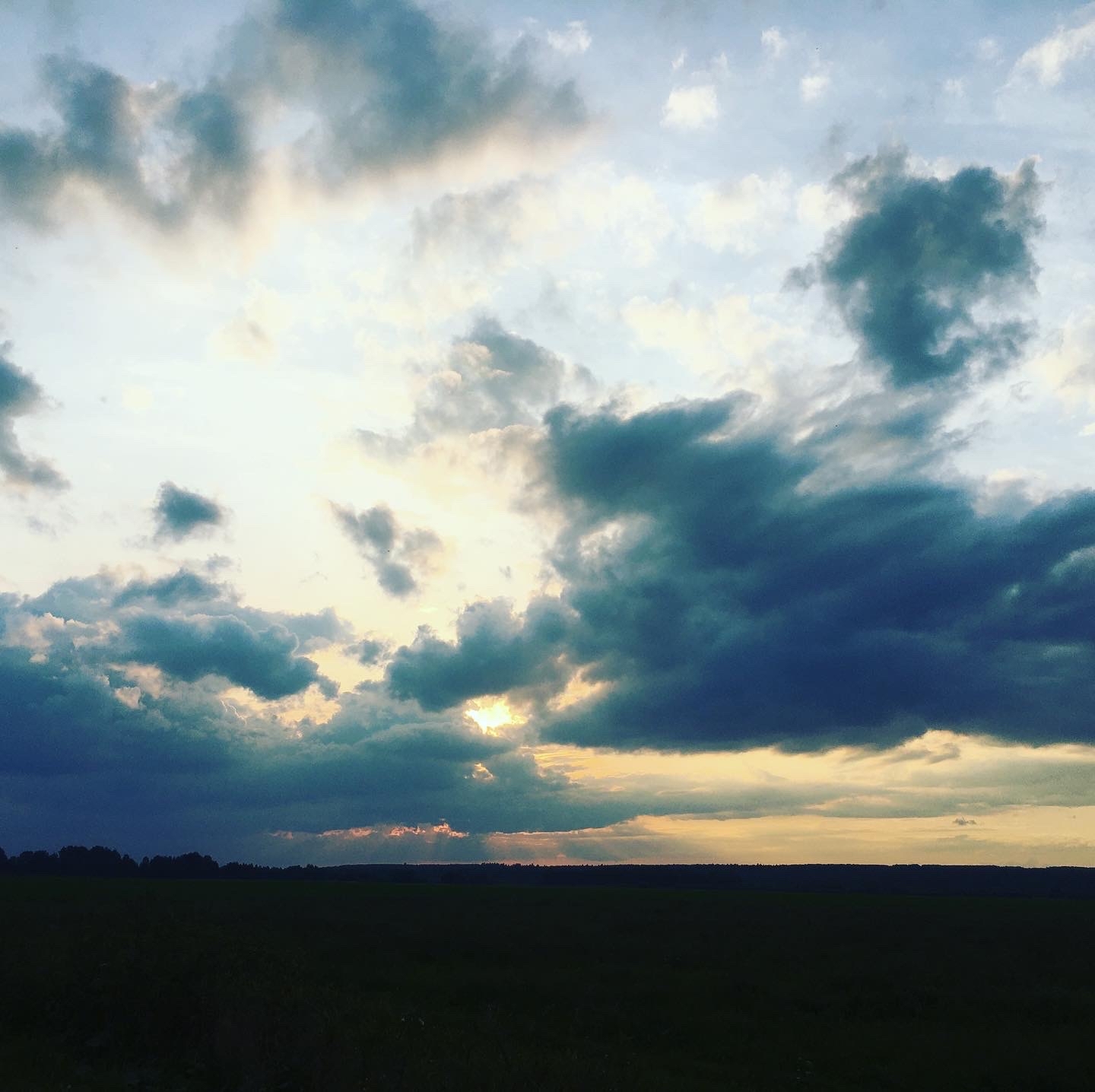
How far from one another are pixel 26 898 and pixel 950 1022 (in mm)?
68061

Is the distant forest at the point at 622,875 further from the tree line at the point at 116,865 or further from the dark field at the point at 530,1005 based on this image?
the dark field at the point at 530,1005

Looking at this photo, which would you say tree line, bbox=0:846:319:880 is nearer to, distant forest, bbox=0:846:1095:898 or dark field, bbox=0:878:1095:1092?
distant forest, bbox=0:846:1095:898

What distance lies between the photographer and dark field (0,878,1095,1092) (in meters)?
17.1

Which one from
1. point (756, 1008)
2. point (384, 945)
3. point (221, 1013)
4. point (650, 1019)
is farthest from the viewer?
point (384, 945)

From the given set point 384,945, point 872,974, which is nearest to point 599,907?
point 384,945

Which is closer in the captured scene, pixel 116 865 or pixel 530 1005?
pixel 530 1005

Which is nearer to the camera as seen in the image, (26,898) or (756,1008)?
(756,1008)

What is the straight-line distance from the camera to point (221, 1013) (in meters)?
19.0

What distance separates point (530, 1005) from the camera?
29.9 metres

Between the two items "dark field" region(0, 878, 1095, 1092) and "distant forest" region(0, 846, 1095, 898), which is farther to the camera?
"distant forest" region(0, 846, 1095, 898)

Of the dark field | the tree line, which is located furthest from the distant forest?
the dark field

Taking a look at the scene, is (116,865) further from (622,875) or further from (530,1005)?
(530,1005)

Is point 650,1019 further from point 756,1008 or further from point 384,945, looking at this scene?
point 384,945

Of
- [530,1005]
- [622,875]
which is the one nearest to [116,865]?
[622,875]
